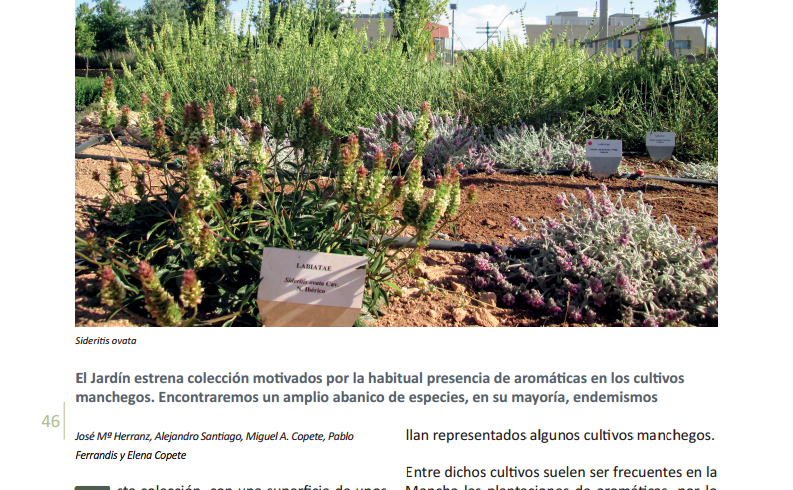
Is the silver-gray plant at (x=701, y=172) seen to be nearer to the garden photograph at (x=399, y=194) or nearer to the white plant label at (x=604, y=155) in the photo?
the garden photograph at (x=399, y=194)

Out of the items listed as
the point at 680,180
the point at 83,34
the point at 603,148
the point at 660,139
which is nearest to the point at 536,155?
the point at 603,148

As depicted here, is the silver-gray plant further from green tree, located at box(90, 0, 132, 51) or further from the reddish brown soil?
green tree, located at box(90, 0, 132, 51)

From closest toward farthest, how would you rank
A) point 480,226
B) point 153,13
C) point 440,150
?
point 480,226, point 440,150, point 153,13

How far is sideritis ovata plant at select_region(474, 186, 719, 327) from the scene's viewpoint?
1987 millimetres

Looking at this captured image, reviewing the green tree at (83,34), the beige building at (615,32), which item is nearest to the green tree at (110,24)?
the green tree at (83,34)

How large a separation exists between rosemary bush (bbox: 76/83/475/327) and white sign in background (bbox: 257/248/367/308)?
8 cm

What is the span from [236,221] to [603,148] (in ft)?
9.20

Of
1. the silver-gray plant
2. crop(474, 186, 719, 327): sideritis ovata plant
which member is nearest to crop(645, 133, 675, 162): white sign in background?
the silver-gray plant

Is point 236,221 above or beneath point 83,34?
beneath

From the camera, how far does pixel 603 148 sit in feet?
12.3

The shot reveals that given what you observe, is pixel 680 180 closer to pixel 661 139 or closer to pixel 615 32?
pixel 661 139

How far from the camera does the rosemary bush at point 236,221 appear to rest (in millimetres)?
1416

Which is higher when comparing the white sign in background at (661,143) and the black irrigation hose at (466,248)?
the white sign in background at (661,143)

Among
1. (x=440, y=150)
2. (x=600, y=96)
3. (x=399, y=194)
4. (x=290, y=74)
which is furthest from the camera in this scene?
(x=600, y=96)
